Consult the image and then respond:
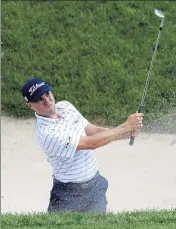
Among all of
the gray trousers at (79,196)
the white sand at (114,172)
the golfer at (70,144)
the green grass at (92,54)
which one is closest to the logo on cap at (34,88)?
the golfer at (70,144)

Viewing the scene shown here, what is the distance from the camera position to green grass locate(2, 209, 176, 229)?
4.93 m

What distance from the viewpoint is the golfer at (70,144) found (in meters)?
5.32

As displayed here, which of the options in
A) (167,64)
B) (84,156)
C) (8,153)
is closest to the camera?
(84,156)

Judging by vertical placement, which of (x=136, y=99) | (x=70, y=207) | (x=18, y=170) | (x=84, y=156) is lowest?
(x=18, y=170)

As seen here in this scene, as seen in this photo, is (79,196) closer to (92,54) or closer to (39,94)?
(39,94)

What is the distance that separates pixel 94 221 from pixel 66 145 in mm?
566

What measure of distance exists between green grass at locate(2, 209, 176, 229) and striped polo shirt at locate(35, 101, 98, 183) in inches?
15.3

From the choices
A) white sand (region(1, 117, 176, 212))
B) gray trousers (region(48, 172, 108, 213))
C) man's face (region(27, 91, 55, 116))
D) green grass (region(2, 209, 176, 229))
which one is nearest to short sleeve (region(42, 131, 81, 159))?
man's face (region(27, 91, 55, 116))

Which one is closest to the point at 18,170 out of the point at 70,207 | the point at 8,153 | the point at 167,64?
the point at 8,153

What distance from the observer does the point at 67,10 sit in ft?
35.3

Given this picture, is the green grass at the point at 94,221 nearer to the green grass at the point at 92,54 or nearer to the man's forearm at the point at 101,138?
the man's forearm at the point at 101,138

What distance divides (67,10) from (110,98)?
6.57 ft

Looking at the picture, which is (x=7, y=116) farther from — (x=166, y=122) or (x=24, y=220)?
(x=24, y=220)

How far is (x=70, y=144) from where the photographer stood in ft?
17.5
